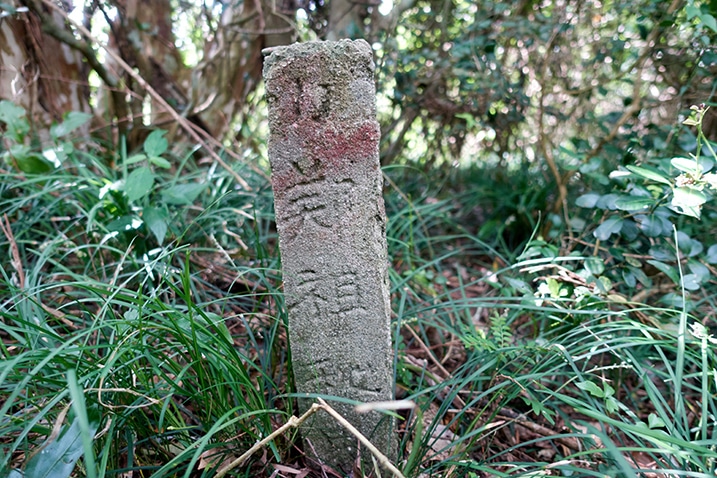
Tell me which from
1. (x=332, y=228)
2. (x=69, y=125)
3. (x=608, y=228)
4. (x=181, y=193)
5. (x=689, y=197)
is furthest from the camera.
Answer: (x=69, y=125)

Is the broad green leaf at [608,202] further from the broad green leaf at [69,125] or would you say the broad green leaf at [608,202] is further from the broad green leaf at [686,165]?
the broad green leaf at [69,125]

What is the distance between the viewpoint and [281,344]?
4.73 feet

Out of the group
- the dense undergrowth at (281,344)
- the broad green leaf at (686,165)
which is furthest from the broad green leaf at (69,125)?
the broad green leaf at (686,165)

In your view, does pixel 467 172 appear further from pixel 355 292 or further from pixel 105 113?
pixel 355 292

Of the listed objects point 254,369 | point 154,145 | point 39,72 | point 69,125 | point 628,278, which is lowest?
point 254,369

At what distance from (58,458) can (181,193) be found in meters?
1.06

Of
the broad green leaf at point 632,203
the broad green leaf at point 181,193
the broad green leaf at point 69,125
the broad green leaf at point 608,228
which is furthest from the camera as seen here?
the broad green leaf at point 69,125

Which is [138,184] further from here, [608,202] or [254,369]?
[608,202]

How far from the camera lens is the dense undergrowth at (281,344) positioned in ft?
3.34

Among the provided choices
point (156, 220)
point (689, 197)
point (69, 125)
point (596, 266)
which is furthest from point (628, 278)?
point (69, 125)

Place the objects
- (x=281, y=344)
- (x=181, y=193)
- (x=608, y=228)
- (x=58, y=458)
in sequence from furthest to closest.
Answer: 1. (x=181, y=193)
2. (x=608, y=228)
3. (x=281, y=344)
4. (x=58, y=458)

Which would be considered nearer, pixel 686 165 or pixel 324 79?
pixel 324 79

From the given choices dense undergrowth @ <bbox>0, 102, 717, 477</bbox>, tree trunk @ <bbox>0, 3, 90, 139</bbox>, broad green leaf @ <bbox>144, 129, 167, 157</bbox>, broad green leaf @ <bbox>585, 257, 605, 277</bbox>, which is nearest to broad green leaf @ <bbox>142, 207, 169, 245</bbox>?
dense undergrowth @ <bbox>0, 102, 717, 477</bbox>

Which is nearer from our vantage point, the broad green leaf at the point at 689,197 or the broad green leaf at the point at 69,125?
the broad green leaf at the point at 689,197
